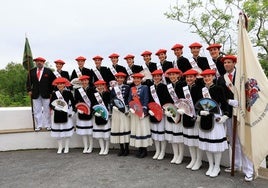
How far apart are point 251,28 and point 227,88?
12.7 meters

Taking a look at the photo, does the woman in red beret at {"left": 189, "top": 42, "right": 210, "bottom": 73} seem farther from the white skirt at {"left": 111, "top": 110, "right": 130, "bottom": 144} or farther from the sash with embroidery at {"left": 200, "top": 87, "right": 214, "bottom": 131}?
the white skirt at {"left": 111, "top": 110, "right": 130, "bottom": 144}

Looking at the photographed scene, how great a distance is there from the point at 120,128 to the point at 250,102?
8.89 feet

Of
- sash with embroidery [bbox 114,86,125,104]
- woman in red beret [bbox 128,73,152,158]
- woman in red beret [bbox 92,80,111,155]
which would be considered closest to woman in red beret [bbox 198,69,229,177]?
woman in red beret [bbox 128,73,152,158]

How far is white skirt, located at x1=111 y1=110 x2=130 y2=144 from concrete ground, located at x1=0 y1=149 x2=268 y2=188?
15.7 inches

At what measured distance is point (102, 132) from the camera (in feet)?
23.8

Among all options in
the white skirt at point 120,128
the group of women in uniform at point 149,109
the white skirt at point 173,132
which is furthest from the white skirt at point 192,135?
the white skirt at point 120,128

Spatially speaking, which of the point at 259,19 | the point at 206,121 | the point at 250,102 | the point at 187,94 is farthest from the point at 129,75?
the point at 259,19

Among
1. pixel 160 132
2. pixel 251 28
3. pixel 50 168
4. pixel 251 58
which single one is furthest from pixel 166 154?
pixel 251 28

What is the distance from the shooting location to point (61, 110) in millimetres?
7383

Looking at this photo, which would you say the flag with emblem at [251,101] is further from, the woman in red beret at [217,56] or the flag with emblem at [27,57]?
the flag with emblem at [27,57]

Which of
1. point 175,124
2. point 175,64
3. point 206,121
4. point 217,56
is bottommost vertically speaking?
point 175,124

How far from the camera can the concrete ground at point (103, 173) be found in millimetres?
5465

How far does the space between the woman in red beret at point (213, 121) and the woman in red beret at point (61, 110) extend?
→ 311cm

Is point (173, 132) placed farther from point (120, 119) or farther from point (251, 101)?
point (251, 101)
